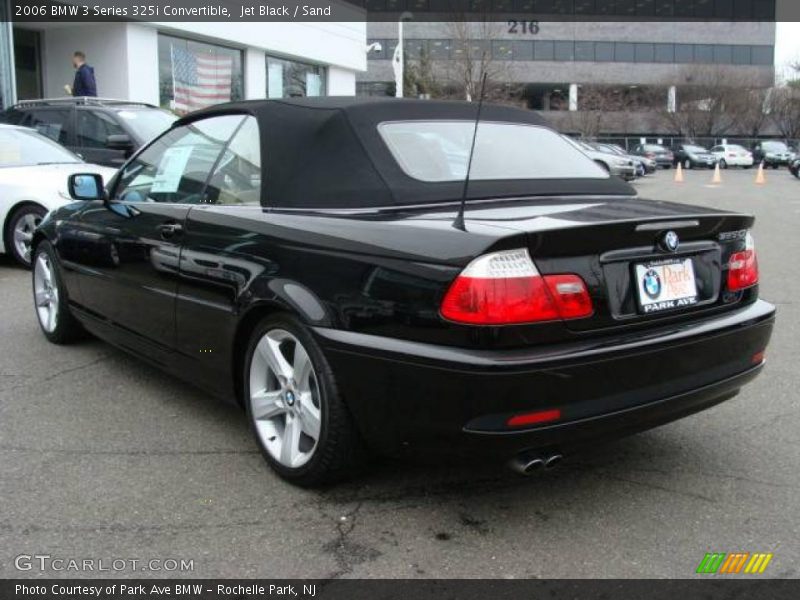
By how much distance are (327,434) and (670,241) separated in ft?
4.80

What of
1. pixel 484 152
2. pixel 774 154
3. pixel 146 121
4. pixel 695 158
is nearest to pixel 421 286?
pixel 484 152

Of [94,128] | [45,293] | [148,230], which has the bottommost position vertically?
[45,293]

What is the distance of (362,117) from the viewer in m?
3.49

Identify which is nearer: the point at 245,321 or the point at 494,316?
the point at 494,316

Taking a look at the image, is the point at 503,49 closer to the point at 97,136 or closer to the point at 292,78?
the point at 292,78

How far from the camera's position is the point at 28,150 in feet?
28.7

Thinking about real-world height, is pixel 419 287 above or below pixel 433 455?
above

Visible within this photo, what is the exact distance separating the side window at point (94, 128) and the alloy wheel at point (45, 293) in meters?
4.98

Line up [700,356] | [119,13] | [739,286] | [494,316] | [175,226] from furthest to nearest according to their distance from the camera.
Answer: [119,13]
[175,226]
[739,286]
[700,356]
[494,316]

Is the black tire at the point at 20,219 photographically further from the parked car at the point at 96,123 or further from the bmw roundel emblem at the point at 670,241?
the bmw roundel emblem at the point at 670,241

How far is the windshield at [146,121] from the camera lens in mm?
10023
